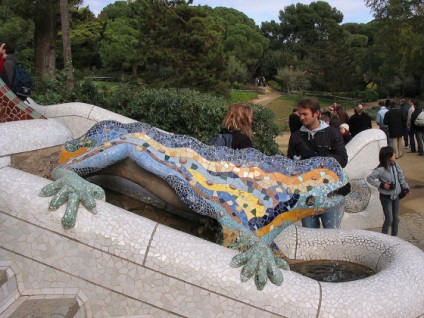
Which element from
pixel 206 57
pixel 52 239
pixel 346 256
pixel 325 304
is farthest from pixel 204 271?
pixel 206 57

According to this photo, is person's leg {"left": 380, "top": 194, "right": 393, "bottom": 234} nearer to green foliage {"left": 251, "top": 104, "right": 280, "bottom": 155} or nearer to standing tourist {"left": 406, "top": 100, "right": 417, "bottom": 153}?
green foliage {"left": 251, "top": 104, "right": 280, "bottom": 155}

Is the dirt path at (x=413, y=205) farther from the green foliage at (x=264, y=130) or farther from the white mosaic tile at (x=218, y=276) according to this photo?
the white mosaic tile at (x=218, y=276)

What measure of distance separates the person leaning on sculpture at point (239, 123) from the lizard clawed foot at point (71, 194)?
1337 mm

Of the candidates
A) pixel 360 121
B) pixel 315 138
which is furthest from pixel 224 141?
pixel 360 121

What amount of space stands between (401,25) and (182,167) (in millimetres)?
19923

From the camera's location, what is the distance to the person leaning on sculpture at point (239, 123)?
14.0ft

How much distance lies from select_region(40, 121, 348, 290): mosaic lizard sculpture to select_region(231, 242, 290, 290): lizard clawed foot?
1.05ft

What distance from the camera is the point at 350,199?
23.3 feet

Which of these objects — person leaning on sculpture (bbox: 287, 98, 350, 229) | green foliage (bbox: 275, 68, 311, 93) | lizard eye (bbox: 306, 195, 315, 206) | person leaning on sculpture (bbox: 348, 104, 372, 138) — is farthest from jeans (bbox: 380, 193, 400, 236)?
green foliage (bbox: 275, 68, 311, 93)

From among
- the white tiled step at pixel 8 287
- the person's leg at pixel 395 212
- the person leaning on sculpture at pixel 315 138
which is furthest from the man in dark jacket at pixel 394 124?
the white tiled step at pixel 8 287

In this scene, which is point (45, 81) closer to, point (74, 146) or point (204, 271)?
point (74, 146)

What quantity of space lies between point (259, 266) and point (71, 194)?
136 centimetres

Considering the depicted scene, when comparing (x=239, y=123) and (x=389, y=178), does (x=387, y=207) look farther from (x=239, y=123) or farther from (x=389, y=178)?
(x=239, y=123)

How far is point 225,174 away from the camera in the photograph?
3904mm
